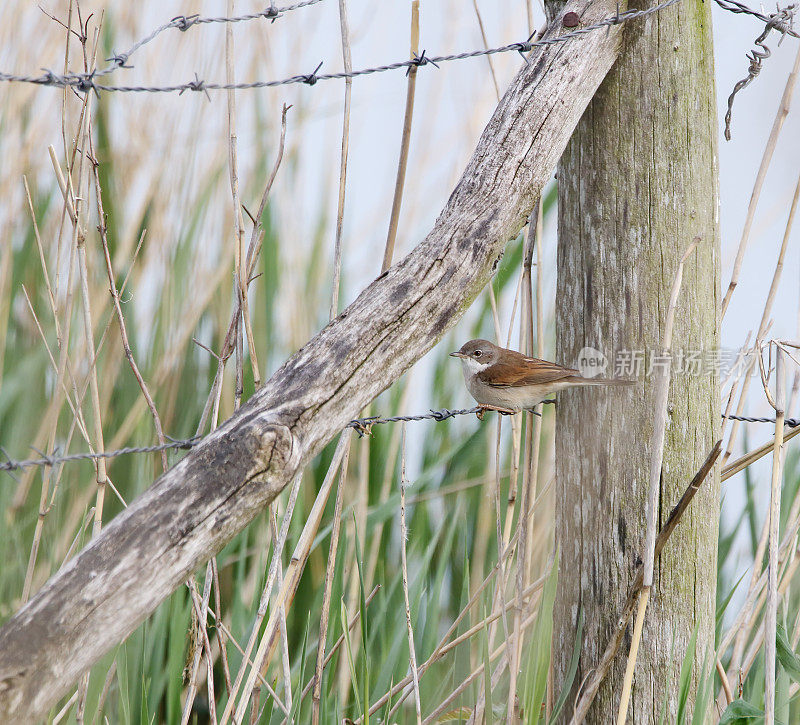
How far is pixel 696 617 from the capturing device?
153 centimetres

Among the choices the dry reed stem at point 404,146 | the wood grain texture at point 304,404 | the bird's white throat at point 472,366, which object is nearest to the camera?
the wood grain texture at point 304,404

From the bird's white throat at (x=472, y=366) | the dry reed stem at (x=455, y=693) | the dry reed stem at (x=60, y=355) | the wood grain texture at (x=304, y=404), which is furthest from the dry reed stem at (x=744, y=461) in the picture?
the dry reed stem at (x=60, y=355)

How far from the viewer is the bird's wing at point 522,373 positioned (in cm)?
166

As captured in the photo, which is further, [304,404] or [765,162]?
[765,162]

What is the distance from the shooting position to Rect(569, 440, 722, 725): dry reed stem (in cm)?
145

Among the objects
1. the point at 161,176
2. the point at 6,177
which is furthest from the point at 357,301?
the point at 6,177

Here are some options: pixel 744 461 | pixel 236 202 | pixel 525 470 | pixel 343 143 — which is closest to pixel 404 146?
pixel 343 143

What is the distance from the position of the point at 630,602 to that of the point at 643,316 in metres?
0.52

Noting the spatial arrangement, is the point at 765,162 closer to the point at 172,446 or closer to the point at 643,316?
the point at 643,316

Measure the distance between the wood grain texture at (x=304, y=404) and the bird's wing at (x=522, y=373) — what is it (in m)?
0.44

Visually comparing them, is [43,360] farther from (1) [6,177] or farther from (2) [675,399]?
(2) [675,399]

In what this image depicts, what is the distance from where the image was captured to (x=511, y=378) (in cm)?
196

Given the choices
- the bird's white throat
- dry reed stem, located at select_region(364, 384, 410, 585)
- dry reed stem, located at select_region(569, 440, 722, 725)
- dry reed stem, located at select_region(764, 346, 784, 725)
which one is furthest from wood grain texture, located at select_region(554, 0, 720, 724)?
dry reed stem, located at select_region(364, 384, 410, 585)

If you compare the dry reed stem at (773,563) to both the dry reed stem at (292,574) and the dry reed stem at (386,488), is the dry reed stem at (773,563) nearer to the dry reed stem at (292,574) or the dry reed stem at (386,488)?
the dry reed stem at (292,574)
